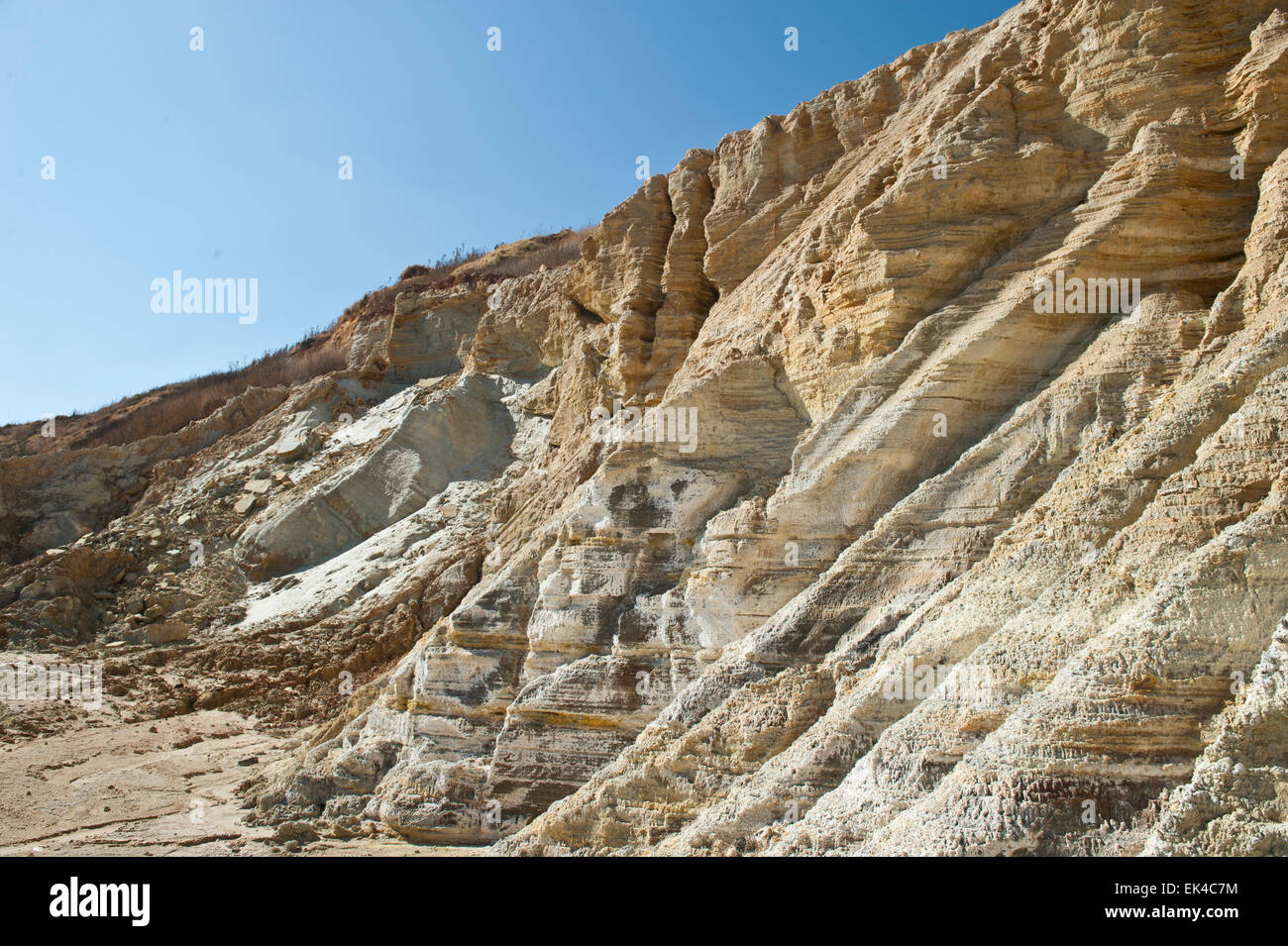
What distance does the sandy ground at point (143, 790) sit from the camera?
37.6 feet

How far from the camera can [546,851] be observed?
9211 mm

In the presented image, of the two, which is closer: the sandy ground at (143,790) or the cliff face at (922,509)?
the cliff face at (922,509)

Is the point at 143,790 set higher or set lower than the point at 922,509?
lower

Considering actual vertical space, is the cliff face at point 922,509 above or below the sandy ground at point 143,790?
above

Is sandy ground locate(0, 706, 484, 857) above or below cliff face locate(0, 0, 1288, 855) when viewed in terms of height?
below

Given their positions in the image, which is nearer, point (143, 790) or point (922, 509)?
point (922, 509)

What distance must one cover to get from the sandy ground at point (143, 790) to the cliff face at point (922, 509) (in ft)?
2.86

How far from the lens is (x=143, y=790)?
14.2 meters

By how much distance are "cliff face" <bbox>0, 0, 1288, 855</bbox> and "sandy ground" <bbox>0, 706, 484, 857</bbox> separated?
87 centimetres

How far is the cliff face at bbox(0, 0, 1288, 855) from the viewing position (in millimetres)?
6188

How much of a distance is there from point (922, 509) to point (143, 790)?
1198 centimetres

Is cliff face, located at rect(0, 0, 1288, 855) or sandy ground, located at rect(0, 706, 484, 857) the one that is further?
sandy ground, located at rect(0, 706, 484, 857)

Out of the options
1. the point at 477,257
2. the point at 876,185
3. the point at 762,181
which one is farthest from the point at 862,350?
the point at 477,257

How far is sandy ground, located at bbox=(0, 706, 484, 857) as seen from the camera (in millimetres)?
11469
